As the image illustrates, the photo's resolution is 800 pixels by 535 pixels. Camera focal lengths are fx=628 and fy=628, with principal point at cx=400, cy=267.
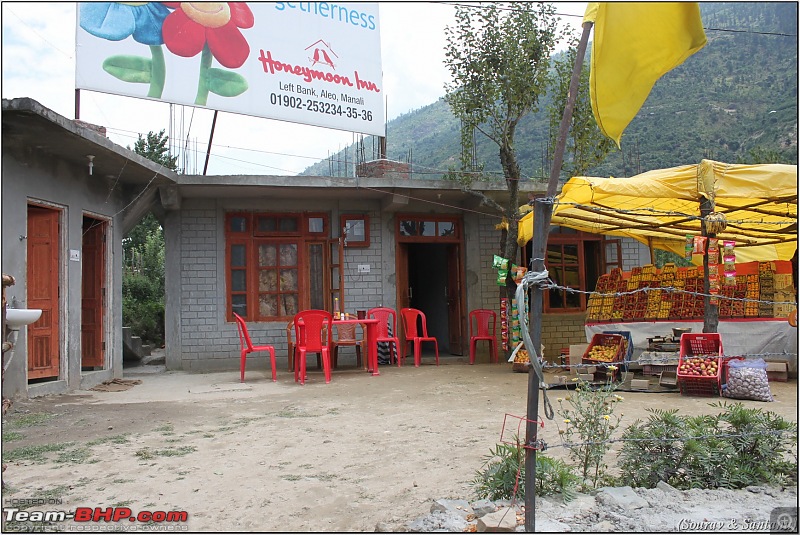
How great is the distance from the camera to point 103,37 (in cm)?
811

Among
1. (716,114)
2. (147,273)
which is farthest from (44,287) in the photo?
(716,114)

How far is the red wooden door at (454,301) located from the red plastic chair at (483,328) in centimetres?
33

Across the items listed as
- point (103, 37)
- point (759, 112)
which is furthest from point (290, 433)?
point (759, 112)

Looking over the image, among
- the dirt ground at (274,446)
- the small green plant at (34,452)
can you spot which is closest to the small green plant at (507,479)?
the dirt ground at (274,446)

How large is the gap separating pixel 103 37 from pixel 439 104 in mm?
44693

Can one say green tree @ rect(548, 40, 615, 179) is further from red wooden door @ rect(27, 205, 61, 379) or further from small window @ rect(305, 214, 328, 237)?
red wooden door @ rect(27, 205, 61, 379)

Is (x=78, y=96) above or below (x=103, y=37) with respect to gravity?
below

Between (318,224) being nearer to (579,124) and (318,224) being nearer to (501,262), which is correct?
(501,262)

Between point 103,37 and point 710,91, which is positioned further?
point 710,91

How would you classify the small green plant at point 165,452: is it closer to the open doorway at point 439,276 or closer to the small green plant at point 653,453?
the small green plant at point 653,453

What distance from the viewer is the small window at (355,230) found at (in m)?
10.1

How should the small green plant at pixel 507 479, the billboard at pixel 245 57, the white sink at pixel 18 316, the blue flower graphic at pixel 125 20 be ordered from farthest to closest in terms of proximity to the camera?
1. the billboard at pixel 245 57
2. the blue flower graphic at pixel 125 20
3. the small green plant at pixel 507 479
4. the white sink at pixel 18 316

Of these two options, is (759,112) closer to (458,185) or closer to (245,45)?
(458,185)

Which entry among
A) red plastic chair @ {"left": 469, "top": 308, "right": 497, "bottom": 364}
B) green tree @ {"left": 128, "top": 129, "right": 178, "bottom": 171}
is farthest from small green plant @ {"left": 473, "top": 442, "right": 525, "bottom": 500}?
green tree @ {"left": 128, "top": 129, "right": 178, "bottom": 171}
